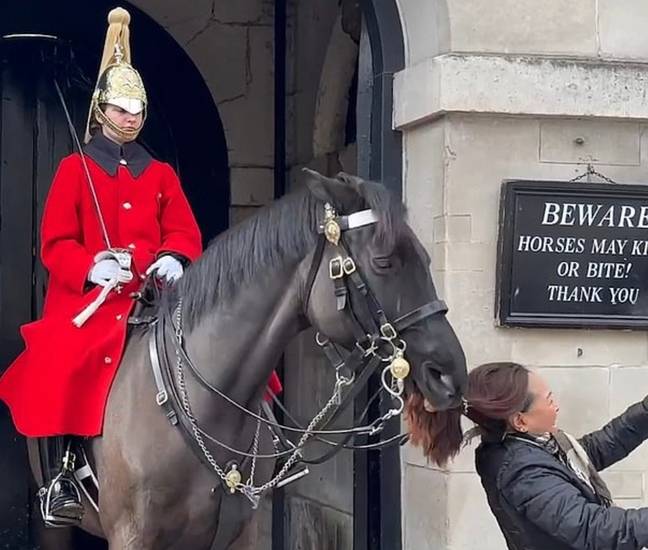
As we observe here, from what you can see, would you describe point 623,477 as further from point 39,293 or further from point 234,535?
point 39,293

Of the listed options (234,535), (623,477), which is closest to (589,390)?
(623,477)

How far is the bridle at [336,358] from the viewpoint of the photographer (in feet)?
11.9

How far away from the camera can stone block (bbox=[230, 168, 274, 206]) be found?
698 centimetres

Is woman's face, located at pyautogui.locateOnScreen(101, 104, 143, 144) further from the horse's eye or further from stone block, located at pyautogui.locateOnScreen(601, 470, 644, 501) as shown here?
stone block, located at pyautogui.locateOnScreen(601, 470, 644, 501)

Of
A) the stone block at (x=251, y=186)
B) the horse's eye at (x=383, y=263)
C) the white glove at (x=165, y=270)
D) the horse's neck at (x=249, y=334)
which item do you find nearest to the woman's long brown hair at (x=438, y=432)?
the horse's eye at (x=383, y=263)

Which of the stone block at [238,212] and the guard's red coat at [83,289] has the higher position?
the stone block at [238,212]

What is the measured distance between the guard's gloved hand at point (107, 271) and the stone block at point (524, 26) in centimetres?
150

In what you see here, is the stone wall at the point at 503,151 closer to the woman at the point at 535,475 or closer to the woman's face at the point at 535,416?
the woman at the point at 535,475

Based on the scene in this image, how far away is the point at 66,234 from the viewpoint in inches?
171

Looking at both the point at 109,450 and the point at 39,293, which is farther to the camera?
the point at 39,293

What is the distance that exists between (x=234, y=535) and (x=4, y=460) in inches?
103

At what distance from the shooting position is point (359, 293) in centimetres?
365

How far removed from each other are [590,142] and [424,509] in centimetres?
148

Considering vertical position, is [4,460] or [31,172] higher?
[31,172]
